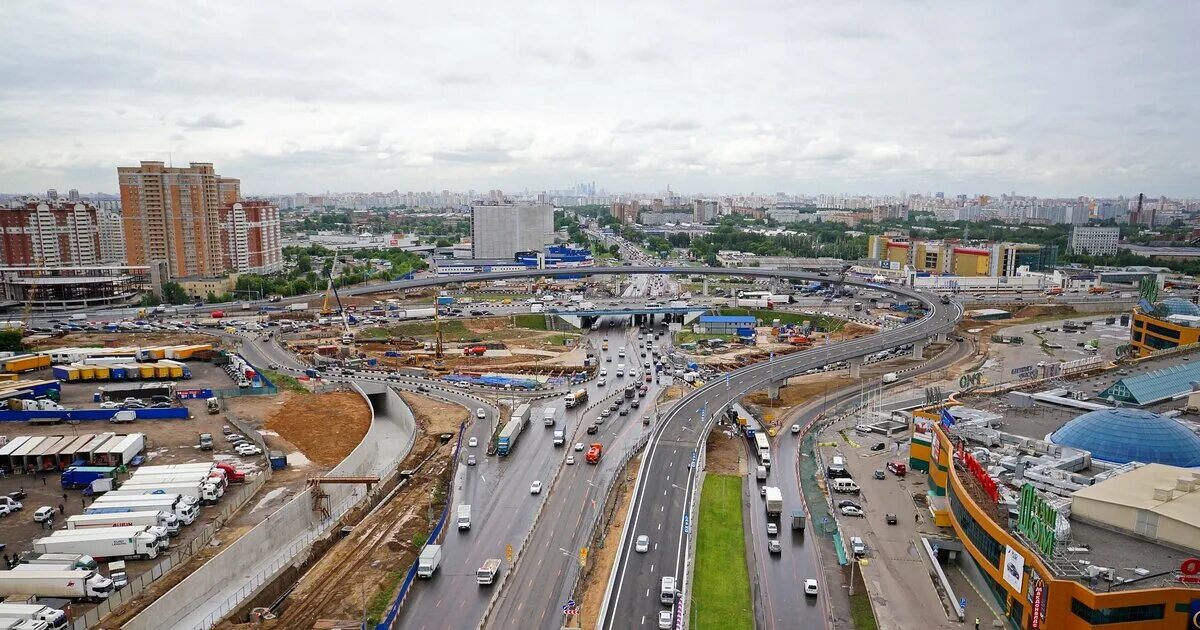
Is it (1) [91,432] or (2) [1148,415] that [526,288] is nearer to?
(1) [91,432]

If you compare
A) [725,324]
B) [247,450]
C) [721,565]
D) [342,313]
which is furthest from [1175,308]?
[342,313]

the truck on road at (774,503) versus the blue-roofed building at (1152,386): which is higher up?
the blue-roofed building at (1152,386)

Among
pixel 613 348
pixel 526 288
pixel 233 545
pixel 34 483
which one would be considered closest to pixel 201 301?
pixel 526 288

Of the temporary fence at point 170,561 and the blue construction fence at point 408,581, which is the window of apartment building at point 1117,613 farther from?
the temporary fence at point 170,561

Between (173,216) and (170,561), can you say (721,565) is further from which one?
(173,216)

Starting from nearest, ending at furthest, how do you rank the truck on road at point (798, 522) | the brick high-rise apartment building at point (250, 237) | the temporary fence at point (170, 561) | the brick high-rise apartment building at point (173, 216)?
Result: the temporary fence at point (170, 561)
the truck on road at point (798, 522)
the brick high-rise apartment building at point (173, 216)
the brick high-rise apartment building at point (250, 237)

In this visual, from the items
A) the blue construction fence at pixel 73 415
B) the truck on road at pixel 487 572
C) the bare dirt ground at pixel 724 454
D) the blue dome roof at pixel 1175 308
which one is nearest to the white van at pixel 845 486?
the bare dirt ground at pixel 724 454
